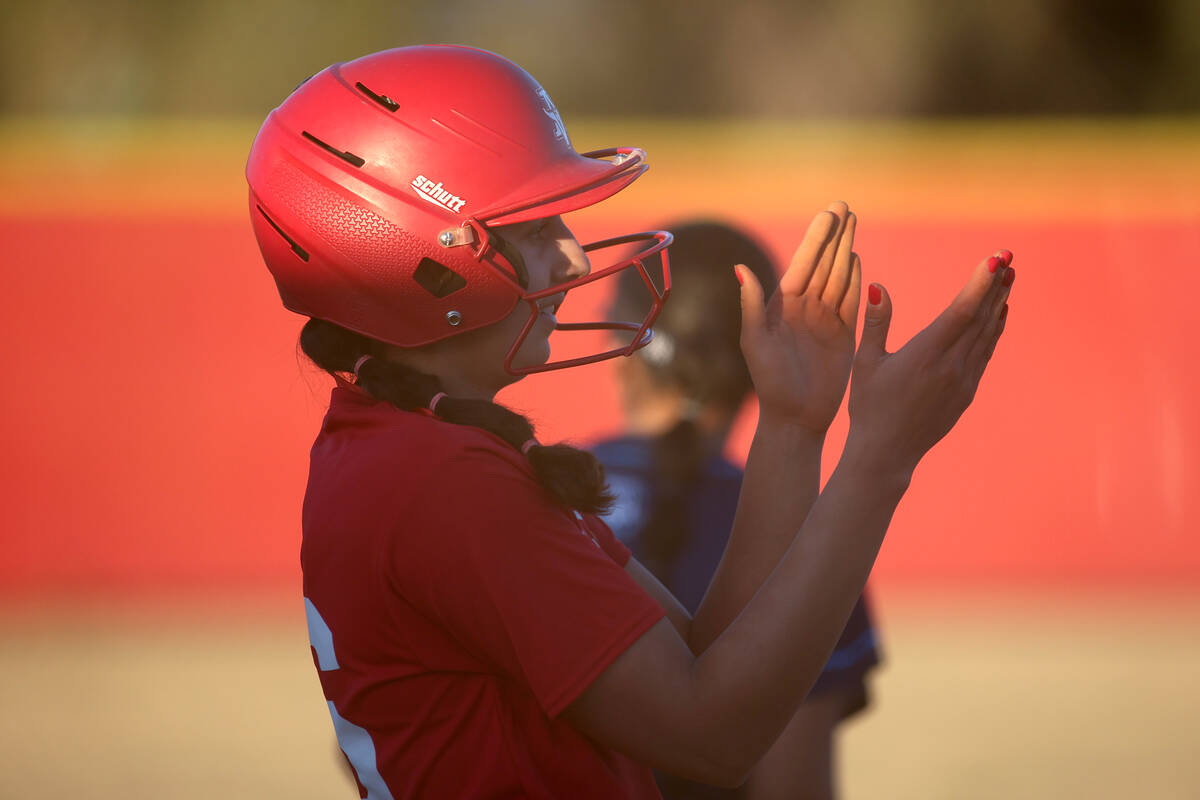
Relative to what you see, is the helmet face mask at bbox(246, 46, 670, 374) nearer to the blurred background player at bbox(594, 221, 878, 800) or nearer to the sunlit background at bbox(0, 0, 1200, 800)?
the blurred background player at bbox(594, 221, 878, 800)

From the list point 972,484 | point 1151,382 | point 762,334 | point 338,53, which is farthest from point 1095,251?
point 762,334

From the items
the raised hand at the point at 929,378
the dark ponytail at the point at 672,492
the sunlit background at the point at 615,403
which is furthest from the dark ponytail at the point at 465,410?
the sunlit background at the point at 615,403

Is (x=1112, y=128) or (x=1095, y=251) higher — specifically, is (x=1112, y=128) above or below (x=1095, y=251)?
above

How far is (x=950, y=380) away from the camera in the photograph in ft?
4.69

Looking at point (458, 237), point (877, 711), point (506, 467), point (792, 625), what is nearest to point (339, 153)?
point (458, 237)

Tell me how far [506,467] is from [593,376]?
21.4ft

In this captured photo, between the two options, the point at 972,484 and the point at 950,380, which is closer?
the point at 950,380

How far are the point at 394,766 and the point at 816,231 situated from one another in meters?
0.92

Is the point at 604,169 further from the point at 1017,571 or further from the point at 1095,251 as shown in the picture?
the point at 1095,251

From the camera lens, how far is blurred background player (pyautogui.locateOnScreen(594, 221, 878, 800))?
7.60 ft

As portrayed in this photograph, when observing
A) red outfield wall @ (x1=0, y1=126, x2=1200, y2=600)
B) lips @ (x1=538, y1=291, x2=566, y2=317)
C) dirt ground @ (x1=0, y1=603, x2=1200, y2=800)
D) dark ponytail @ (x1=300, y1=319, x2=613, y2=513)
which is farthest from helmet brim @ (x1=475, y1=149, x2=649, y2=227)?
red outfield wall @ (x1=0, y1=126, x2=1200, y2=600)

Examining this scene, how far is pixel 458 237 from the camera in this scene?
5.00 ft

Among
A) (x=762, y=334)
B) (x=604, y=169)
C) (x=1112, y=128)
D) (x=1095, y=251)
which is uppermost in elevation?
(x=1112, y=128)

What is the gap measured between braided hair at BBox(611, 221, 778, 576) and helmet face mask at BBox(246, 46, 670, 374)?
1.02m
